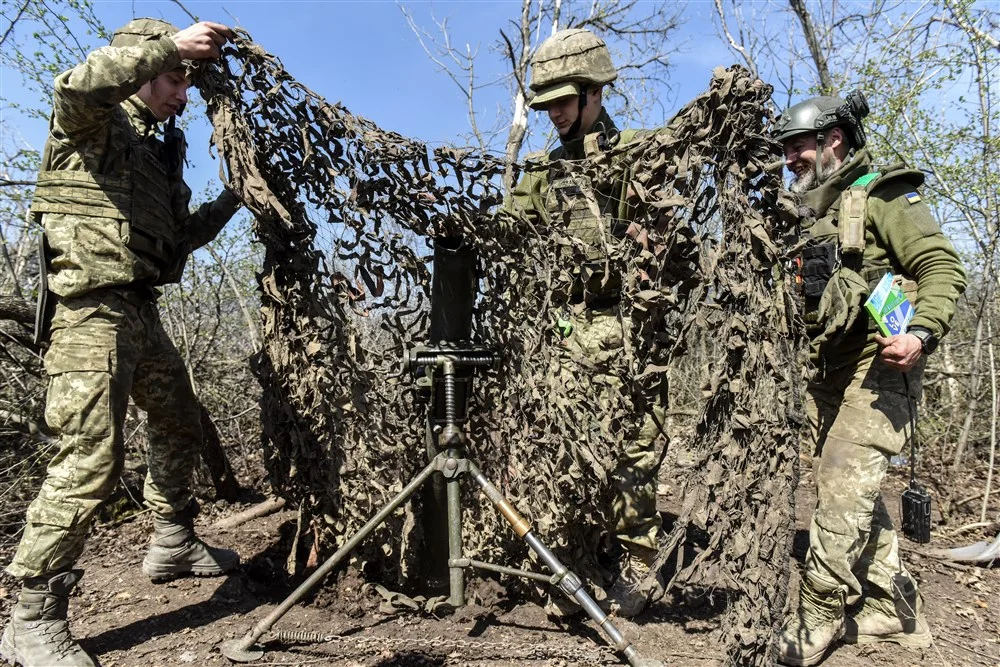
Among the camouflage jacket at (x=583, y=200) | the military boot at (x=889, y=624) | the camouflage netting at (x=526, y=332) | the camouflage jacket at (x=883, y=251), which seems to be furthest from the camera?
the military boot at (x=889, y=624)

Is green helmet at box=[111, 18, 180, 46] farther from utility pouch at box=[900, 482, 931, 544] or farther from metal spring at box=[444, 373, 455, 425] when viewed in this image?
utility pouch at box=[900, 482, 931, 544]

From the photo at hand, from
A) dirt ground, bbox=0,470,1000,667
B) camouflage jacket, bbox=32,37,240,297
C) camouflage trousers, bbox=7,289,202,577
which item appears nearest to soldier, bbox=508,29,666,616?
dirt ground, bbox=0,470,1000,667

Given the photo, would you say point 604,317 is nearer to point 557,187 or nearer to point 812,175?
point 557,187

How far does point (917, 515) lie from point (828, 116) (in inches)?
83.1

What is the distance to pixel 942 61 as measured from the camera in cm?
570

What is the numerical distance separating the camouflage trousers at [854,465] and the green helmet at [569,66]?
189 centimetres

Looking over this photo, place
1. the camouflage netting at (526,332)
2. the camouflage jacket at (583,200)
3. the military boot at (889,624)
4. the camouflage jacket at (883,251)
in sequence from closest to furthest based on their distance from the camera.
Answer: the camouflage netting at (526,332), the camouflage jacket at (583,200), the camouflage jacket at (883,251), the military boot at (889,624)

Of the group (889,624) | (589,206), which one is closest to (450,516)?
(589,206)

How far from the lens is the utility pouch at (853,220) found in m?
2.93

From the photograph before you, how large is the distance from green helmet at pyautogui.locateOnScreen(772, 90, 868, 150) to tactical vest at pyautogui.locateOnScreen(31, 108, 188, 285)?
294cm

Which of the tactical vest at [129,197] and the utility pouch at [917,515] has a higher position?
the tactical vest at [129,197]

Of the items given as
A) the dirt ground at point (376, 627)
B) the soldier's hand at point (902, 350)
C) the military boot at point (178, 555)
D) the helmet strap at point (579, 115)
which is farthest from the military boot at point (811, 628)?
the military boot at point (178, 555)

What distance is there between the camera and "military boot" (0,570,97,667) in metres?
2.59

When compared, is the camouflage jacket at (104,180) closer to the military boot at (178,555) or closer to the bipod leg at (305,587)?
the military boot at (178,555)
